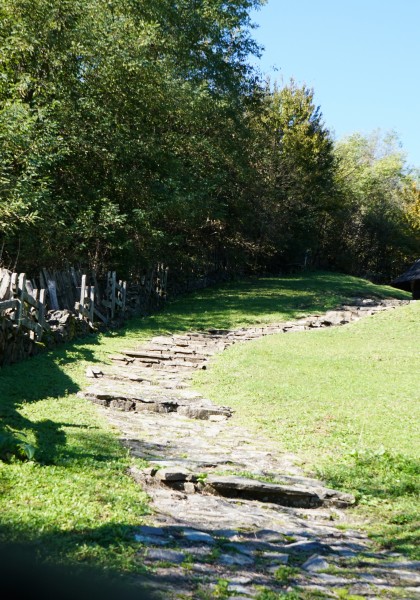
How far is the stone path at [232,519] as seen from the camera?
4.18 m

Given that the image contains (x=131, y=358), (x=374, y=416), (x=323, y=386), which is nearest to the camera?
(x=374, y=416)

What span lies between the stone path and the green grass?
0.44 m

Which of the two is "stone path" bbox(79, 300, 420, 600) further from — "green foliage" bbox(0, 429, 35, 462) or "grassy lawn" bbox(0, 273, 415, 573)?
"green foliage" bbox(0, 429, 35, 462)

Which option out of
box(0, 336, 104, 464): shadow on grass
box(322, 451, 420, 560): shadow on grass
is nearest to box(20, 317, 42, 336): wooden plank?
box(0, 336, 104, 464): shadow on grass

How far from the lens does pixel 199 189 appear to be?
89.9 feet

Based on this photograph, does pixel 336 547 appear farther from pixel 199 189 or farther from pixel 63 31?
pixel 199 189

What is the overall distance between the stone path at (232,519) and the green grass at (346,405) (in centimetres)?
44

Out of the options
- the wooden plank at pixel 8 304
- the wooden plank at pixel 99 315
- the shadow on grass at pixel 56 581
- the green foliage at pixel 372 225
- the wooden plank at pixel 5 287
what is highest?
the green foliage at pixel 372 225

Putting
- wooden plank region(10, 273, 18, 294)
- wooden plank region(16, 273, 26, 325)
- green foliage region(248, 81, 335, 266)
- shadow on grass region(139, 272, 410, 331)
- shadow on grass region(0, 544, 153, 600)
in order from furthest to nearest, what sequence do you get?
1. green foliage region(248, 81, 335, 266)
2. shadow on grass region(139, 272, 410, 331)
3. wooden plank region(10, 273, 18, 294)
4. wooden plank region(16, 273, 26, 325)
5. shadow on grass region(0, 544, 153, 600)

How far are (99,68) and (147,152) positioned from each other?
338 cm

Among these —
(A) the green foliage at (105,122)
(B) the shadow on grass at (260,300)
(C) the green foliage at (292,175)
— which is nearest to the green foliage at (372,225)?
(C) the green foliage at (292,175)

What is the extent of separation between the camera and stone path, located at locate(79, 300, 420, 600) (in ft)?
13.7

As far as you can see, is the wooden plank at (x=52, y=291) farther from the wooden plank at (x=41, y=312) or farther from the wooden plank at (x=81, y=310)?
the wooden plank at (x=41, y=312)

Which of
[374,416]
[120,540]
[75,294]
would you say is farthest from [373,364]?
[120,540]
